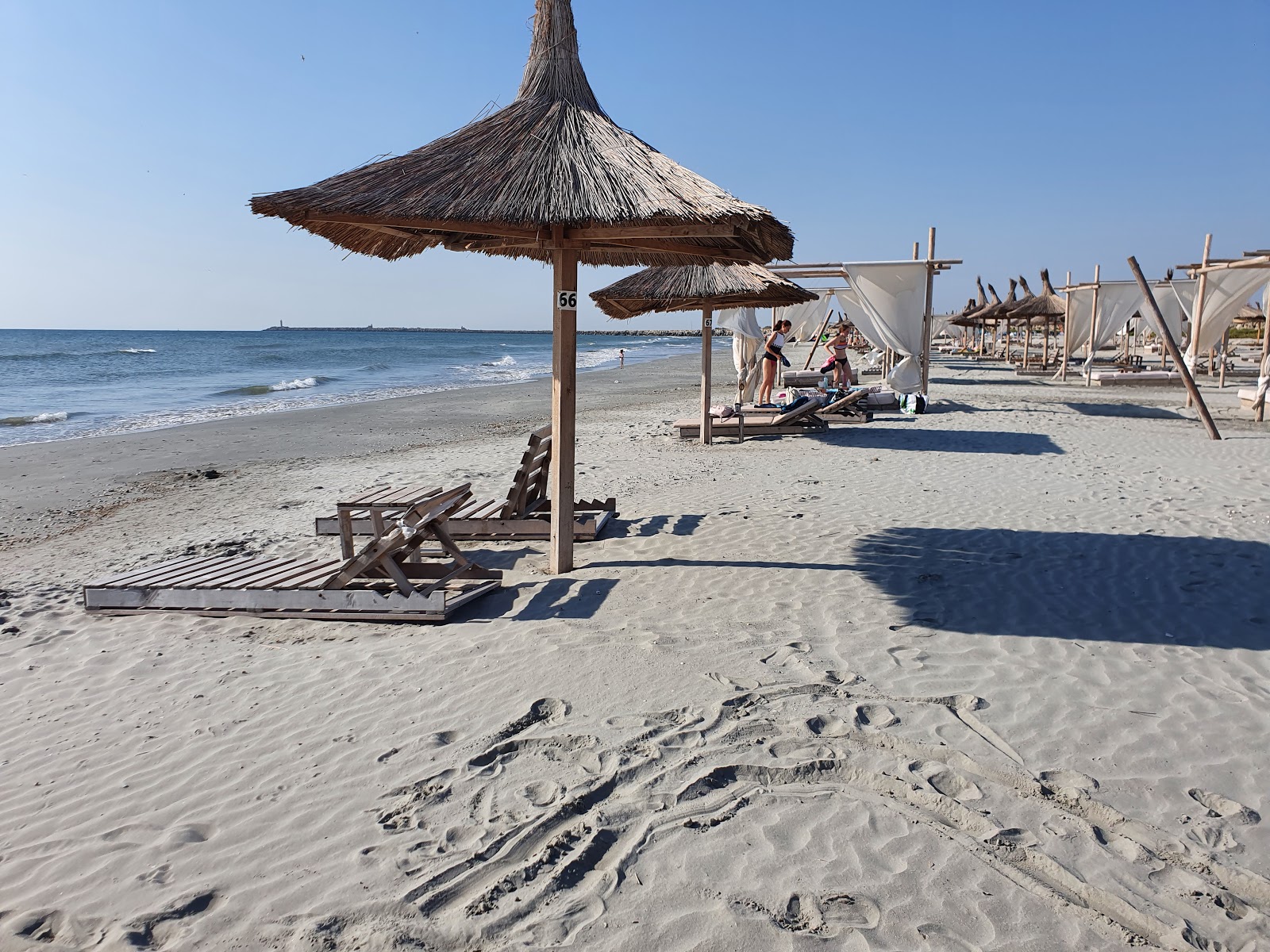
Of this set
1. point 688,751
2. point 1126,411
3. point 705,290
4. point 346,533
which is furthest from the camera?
point 1126,411

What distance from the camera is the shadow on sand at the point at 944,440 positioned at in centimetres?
973

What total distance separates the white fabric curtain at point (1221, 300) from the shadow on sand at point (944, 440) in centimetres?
634

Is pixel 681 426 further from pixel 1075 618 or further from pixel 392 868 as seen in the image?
pixel 392 868

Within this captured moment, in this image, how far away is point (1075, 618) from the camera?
412 centimetres

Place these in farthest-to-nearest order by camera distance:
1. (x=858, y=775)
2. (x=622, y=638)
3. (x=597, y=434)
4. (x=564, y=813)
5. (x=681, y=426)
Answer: (x=597, y=434) < (x=681, y=426) < (x=622, y=638) < (x=858, y=775) < (x=564, y=813)

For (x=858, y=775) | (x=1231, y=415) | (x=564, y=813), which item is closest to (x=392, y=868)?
(x=564, y=813)

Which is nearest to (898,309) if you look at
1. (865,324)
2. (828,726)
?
(865,324)

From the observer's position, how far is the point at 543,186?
4297mm

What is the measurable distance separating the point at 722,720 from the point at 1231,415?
44.3 feet

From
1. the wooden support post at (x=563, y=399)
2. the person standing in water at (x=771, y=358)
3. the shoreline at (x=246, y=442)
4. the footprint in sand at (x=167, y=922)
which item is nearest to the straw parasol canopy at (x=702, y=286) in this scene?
the person standing in water at (x=771, y=358)

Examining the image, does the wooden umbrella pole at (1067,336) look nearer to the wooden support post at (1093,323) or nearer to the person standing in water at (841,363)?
the wooden support post at (1093,323)

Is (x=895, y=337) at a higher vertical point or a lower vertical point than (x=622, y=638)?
higher

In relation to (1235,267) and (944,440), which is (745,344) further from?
(1235,267)

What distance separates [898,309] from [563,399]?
33.9 feet
